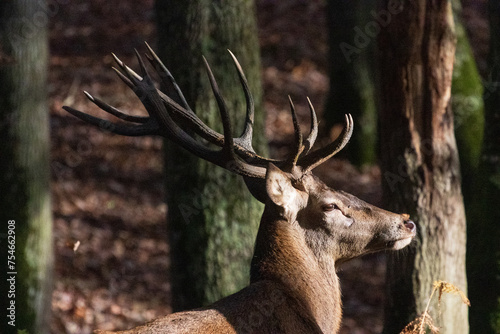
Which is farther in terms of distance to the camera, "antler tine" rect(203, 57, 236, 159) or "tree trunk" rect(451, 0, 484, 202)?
"tree trunk" rect(451, 0, 484, 202)

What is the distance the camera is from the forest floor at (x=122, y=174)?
367 inches

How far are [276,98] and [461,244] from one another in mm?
9780

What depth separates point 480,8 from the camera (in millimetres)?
20125

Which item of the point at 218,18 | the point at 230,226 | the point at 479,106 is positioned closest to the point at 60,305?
the point at 230,226

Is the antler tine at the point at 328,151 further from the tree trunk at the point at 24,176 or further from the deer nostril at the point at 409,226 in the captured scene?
the tree trunk at the point at 24,176

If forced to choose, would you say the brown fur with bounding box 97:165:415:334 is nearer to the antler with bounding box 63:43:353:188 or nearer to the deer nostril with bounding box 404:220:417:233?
the deer nostril with bounding box 404:220:417:233

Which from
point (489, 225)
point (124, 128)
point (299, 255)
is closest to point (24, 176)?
point (124, 128)

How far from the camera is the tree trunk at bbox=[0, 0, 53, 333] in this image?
6637mm

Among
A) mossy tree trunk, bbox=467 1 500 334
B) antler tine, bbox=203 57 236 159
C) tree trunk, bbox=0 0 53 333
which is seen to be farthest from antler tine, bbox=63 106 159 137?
mossy tree trunk, bbox=467 1 500 334

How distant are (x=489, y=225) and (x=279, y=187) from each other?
271 centimetres

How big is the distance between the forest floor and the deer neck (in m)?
1.71

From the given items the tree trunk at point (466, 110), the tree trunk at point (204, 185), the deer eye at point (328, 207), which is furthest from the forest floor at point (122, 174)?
the tree trunk at point (466, 110)

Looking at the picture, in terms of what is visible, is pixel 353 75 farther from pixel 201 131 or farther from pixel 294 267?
pixel 294 267

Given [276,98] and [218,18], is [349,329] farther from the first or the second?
[276,98]
